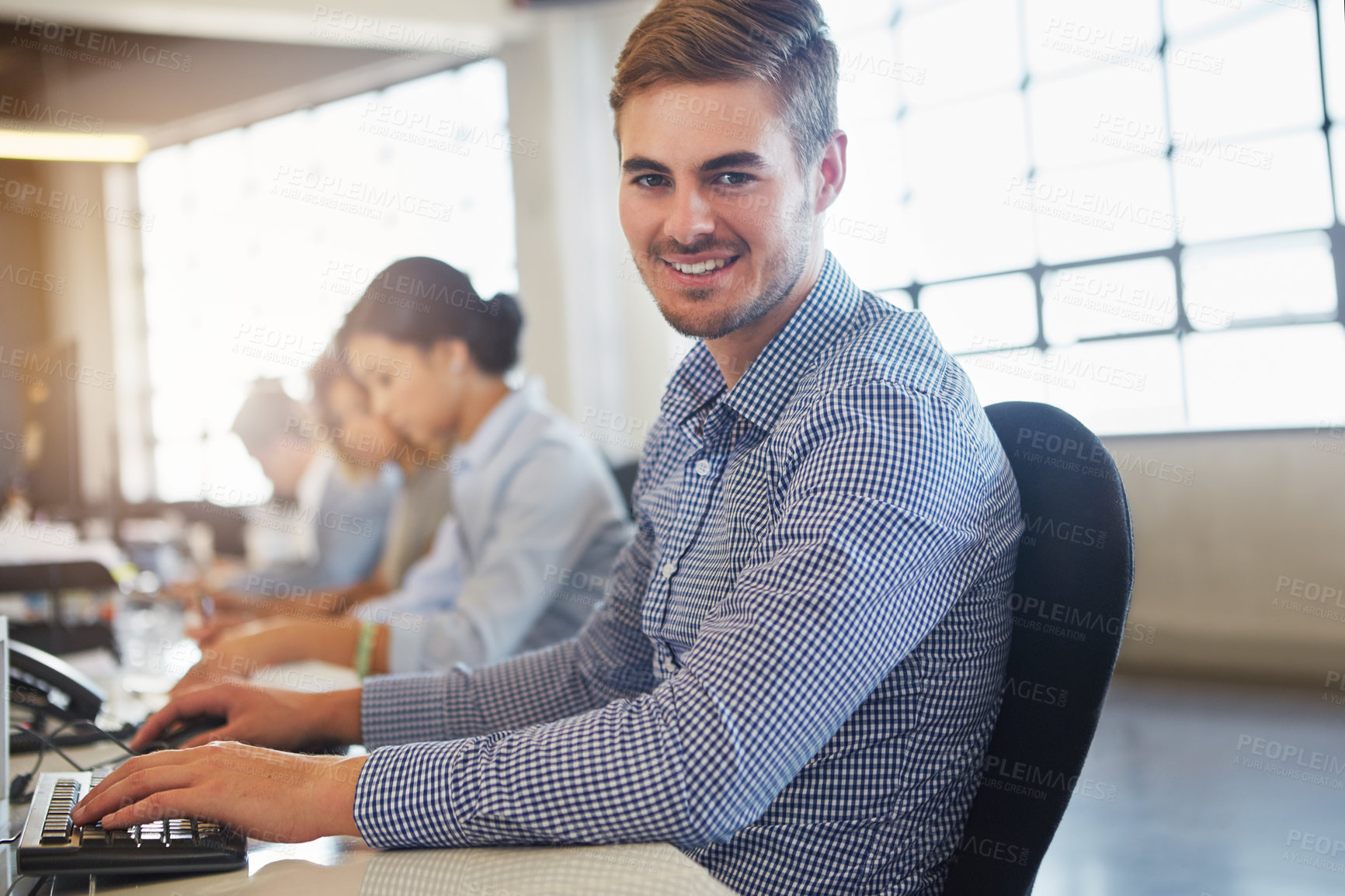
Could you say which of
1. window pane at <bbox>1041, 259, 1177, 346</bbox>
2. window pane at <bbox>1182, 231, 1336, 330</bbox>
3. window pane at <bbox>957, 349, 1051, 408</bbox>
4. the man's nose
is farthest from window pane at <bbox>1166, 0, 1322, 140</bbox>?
the man's nose

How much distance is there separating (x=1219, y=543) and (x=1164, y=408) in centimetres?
59

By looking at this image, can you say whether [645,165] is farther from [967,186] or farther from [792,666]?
[967,186]

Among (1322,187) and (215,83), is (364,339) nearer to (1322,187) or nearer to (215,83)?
(1322,187)

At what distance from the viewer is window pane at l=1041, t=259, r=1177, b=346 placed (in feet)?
13.8

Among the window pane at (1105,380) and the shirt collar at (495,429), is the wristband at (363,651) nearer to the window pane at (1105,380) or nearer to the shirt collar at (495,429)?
the shirt collar at (495,429)

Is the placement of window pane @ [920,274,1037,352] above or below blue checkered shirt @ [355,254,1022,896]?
above

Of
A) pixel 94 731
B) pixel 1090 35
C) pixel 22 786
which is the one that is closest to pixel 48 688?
pixel 94 731

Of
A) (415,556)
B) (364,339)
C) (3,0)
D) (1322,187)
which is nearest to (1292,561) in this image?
(1322,187)

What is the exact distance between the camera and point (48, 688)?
54.7 inches

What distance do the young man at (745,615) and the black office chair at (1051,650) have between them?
0.08 ft

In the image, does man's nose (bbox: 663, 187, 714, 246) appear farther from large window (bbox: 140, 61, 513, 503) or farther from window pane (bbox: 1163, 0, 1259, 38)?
large window (bbox: 140, 61, 513, 503)

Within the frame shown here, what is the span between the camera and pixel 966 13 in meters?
4.61

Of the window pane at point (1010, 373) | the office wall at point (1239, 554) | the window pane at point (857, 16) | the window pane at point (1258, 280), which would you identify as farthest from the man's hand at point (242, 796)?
the window pane at point (857, 16)

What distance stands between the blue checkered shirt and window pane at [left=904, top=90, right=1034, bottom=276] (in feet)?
12.1
